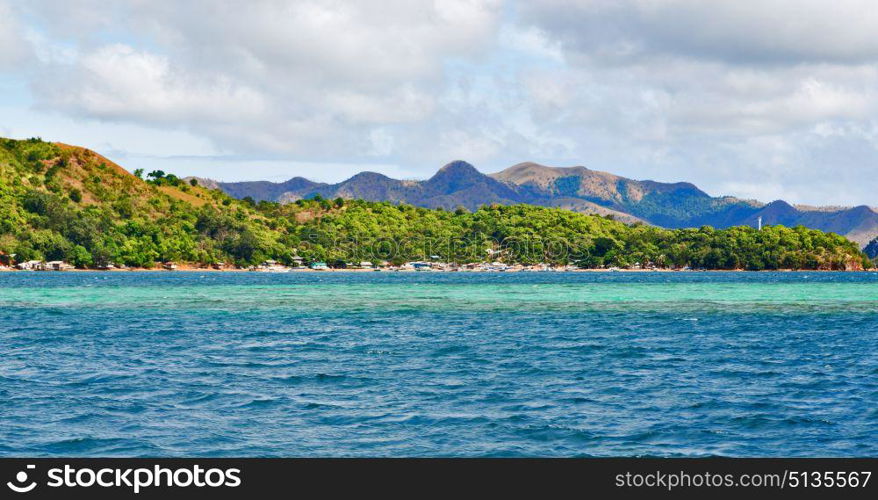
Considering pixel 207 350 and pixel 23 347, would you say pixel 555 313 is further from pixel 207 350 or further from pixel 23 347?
pixel 23 347

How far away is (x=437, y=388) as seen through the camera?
3644 cm

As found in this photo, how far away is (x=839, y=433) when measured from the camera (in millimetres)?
27641

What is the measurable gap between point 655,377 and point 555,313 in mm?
47193

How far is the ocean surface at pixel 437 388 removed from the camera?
26.3 m

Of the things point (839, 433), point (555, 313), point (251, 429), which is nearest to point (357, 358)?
point (251, 429)
